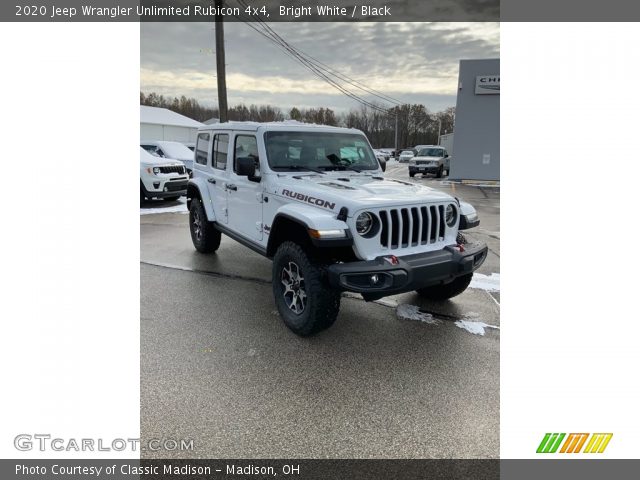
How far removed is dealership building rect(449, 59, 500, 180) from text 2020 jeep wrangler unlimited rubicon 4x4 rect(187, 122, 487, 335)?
1592 centimetres

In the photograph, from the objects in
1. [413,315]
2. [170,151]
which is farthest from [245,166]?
[170,151]

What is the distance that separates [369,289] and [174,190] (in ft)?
31.5

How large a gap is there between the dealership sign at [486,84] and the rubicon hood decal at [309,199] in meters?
18.0

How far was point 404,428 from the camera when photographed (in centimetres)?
257

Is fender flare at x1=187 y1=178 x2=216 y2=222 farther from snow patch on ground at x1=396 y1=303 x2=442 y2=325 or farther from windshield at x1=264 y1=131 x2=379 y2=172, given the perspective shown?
snow patch on ground at x1=396 y1=303 x2=442 y2=325

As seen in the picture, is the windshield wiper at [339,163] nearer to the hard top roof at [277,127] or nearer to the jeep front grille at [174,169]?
the hard top roof at [277,127]

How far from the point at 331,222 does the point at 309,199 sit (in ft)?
1.66

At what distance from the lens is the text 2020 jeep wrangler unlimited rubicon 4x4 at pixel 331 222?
3.28 metres

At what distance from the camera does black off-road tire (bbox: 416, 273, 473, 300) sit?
436 centimetres

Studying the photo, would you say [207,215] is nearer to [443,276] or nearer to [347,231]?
[347,231]

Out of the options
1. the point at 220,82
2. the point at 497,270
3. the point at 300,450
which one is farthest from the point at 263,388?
the point at 220,82

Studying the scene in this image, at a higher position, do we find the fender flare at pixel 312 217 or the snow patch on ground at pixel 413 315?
the fender flare at pixel 312 217
